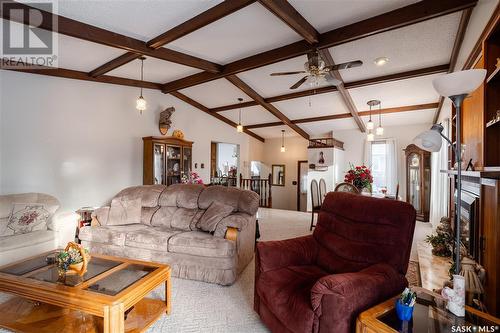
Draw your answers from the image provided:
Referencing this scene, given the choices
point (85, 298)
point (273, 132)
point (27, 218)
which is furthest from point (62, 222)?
point (273, 132)

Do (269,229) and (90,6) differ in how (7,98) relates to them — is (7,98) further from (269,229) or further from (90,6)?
(269,229)

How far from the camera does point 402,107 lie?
5.71 m

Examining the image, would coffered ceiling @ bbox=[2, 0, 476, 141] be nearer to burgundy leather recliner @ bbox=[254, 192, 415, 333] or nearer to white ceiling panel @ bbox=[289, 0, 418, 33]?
white ceiling panel @ bbox=[289, 0, 418, 33]

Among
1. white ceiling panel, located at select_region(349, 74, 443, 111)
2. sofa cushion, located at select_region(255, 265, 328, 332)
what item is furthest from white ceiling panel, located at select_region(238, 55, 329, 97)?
sofa cushion, located at select_region(255, 265, 328, 332)

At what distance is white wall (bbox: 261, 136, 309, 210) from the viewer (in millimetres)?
8992

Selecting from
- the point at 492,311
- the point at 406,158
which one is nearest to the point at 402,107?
the point at 406,158

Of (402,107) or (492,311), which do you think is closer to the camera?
(492,311)

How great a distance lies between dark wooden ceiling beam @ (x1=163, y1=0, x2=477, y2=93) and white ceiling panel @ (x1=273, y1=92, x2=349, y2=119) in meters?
2.08

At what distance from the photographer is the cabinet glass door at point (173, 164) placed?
17.3 feet

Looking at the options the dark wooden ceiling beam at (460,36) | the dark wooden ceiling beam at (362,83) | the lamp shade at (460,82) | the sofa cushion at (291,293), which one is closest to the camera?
the lamp shade at (460,82)

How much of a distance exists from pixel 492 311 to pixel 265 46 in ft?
12.4

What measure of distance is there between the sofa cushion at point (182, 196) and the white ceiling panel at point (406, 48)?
3.03 m

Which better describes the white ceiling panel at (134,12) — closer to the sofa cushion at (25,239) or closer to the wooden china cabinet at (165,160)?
the wooden china cabinet at (165,160)

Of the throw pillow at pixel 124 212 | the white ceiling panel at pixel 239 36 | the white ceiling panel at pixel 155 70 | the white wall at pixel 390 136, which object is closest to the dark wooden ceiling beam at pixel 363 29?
the white ceiling panel at pixel 239 36
